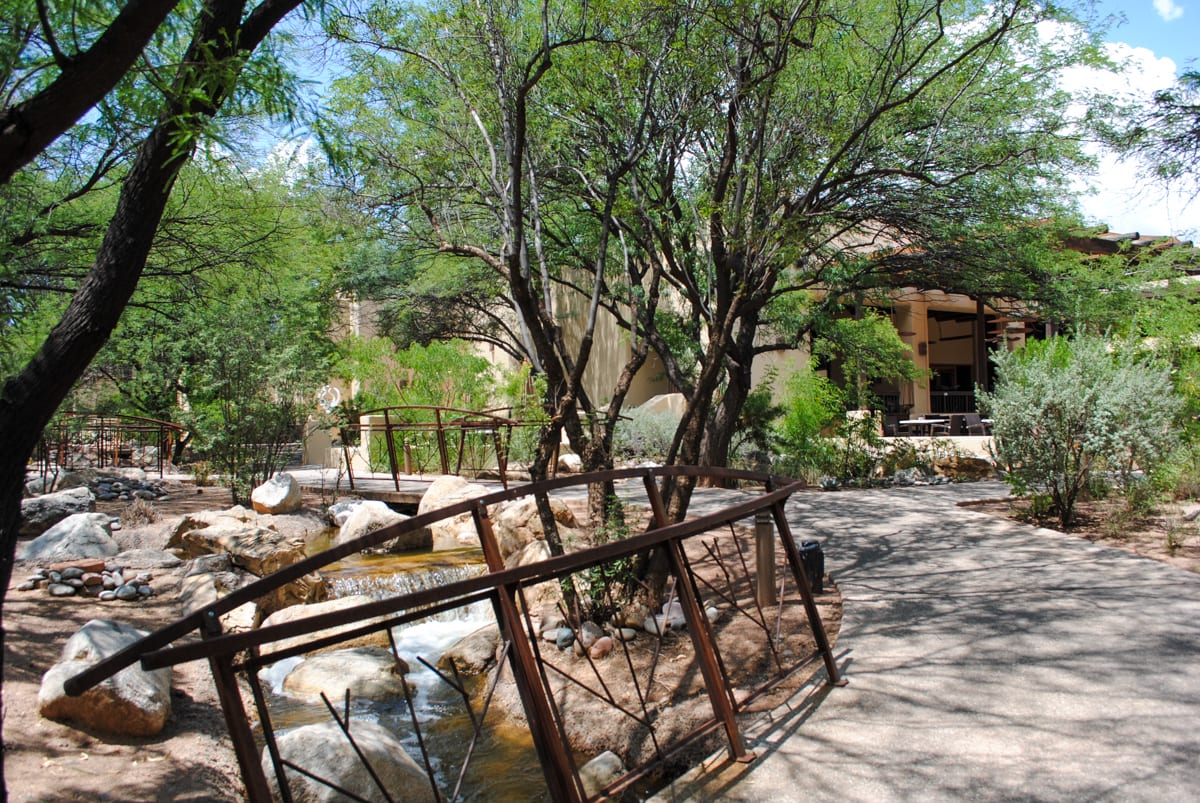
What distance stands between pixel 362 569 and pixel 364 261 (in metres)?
13.3

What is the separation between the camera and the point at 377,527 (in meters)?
11.4

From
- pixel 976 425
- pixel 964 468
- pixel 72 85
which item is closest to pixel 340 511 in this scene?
pixel 72 85

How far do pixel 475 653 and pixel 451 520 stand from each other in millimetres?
5399

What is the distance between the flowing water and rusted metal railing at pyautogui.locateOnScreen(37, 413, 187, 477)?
6.32 meters

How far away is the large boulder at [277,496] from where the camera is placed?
39.0 ft

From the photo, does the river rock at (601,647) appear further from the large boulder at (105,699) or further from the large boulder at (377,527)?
the large boulder at (377,527)

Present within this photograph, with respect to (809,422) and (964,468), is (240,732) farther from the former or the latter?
(964,468)

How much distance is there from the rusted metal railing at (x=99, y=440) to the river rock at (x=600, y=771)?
10.7 metres

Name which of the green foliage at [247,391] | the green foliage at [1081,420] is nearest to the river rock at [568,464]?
the green foliage at [247,391]

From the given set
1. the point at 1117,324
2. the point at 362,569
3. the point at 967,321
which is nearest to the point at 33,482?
the point at 362,569

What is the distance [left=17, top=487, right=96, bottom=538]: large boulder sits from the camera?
374 inches

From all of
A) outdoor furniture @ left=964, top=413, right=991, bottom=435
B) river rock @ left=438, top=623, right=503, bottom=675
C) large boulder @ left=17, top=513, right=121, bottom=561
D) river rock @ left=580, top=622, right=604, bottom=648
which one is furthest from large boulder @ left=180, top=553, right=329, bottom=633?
outdoor furniture @ left=964, top=413, right=991, bottom=435

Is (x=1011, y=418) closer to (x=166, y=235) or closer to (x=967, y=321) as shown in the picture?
(x=166, y=235)

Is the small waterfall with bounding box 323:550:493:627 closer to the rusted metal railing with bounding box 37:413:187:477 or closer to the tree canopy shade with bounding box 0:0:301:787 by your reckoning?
the rusted metal railing with bounding box 37:413:187:477
